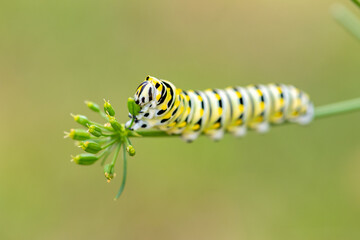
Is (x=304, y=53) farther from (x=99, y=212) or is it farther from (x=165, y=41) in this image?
(x=99, y=212)

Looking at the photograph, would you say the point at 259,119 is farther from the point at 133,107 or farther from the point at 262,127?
the point at 133,107

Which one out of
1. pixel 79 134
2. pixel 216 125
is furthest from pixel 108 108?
pixel 216 125

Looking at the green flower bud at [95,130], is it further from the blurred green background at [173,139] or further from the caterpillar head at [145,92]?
the blurred green background at [173,139]

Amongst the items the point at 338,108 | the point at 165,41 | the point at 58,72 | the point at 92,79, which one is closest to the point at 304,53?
the point at 165,41

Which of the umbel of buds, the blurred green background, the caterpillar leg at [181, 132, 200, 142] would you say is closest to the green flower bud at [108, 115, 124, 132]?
the umbel of buds

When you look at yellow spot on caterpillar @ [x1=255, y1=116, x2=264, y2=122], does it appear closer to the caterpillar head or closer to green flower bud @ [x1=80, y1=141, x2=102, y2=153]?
the caterpillar head

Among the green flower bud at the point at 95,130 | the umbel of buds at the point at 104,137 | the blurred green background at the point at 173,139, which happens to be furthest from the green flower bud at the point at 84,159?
the blurred green background at the point at 173,139

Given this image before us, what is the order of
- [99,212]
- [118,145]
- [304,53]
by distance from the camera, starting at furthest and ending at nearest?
[304,53] < [99,212] < [118,145]
